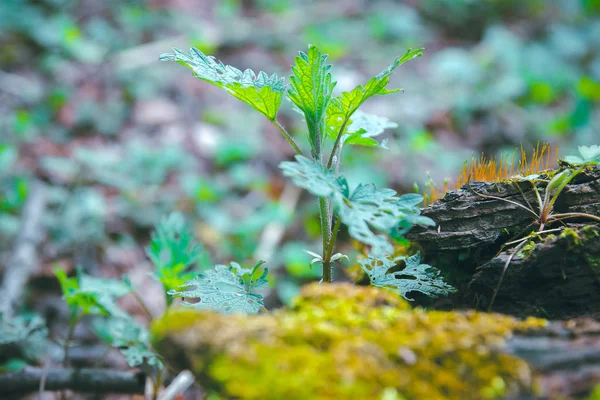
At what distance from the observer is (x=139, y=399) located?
85.2 inches

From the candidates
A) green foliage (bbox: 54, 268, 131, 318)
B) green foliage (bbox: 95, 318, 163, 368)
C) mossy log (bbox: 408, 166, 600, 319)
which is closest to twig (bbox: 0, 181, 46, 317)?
green foliage (bbox: 54, 268, 131, 318)

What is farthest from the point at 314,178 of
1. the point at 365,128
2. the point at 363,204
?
the point at 365,128

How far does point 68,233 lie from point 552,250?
128 inches

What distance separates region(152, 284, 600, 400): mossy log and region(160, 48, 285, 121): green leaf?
27.6 inches

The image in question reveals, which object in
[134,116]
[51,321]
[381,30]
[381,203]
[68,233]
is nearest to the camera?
[381,203]

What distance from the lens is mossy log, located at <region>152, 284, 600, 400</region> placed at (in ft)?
2.86

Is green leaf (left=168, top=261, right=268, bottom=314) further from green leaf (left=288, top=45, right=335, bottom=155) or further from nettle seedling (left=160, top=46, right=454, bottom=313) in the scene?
green leaf (left=288, top=45, right=335, bottom=155)

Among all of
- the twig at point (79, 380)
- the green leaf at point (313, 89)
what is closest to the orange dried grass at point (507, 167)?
the green leaf at point (313, 89)

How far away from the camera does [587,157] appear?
1317mm

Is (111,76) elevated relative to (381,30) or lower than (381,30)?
lower

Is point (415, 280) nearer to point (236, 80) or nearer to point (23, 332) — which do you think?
point (236, 80)

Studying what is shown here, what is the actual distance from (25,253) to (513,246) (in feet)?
9.65

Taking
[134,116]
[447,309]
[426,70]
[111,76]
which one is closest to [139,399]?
[447,309]

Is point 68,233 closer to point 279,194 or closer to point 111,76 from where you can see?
point 279,194
